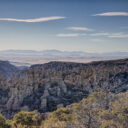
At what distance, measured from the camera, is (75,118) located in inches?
901

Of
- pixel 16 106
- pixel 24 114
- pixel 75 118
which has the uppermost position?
pixel 75 118

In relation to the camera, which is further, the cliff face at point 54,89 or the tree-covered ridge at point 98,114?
the cliff face at point 54,89

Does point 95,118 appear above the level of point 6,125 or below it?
above

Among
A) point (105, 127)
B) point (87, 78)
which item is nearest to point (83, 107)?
point (105, 127)

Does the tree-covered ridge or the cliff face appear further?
the cliff face

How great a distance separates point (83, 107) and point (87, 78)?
55.2 m

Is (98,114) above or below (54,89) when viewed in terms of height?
above

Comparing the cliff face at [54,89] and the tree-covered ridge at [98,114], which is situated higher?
the tree-covered ridge at [98,114]

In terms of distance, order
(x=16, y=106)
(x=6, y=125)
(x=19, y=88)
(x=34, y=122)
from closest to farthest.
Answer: (x=6, y=125), (x=34, y=122), (x=16, y=106), (x=19, y=88)

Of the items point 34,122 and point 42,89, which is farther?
point 42,89

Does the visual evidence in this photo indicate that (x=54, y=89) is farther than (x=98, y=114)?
Yes

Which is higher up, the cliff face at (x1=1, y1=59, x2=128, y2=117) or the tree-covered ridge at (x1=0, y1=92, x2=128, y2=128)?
the tree-covered ridge at (x1=0, y1=92, x2=128, y2=128)

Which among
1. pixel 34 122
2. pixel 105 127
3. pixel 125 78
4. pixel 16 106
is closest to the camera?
pixel 105 127

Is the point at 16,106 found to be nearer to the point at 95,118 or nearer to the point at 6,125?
the point at 6,125
